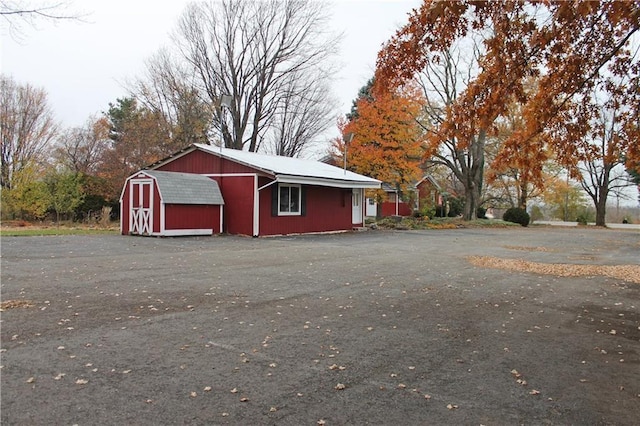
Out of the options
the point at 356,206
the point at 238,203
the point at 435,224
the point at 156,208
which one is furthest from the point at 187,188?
the point at 435,224

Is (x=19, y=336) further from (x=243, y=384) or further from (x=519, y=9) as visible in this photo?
(x=519, y=9)

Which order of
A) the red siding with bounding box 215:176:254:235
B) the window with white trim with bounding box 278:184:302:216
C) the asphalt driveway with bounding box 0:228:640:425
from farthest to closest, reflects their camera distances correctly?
1. the window with white trim with bounding box 278:184:302:216
2. the red siding with bounding box 215:176:254:235
3. the asphalt driveway with bounding box 0:228:640:425

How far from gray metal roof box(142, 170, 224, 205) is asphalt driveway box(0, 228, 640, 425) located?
25.8ft

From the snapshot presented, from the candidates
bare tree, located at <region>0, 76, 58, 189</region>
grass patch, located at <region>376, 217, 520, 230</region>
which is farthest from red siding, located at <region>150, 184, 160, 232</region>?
bare tree, located at <region>0, 76, 58, 189</region>

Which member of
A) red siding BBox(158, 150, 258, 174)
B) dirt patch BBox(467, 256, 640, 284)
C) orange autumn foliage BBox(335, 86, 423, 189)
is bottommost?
dirt patch BBox(467, 256, 640, 284)

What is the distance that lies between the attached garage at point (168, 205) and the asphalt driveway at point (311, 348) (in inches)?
303

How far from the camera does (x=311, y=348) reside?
14.2 ft

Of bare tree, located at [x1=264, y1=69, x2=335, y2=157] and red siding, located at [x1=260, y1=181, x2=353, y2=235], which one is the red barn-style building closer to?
red siding, located at [x1=260, y1=181, x2=353, y2=235]

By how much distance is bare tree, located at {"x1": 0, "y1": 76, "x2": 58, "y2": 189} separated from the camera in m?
31.2

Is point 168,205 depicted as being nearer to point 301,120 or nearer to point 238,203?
point 238,203

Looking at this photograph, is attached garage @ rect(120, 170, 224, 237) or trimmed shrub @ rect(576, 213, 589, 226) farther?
trimmed shrub @ rect(576, 213, 589, 226)

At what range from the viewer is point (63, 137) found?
3403 cm

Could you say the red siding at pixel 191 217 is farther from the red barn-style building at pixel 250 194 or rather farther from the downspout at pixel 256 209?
the downspout at pixel 256 209

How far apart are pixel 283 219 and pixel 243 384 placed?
52.1 ft
